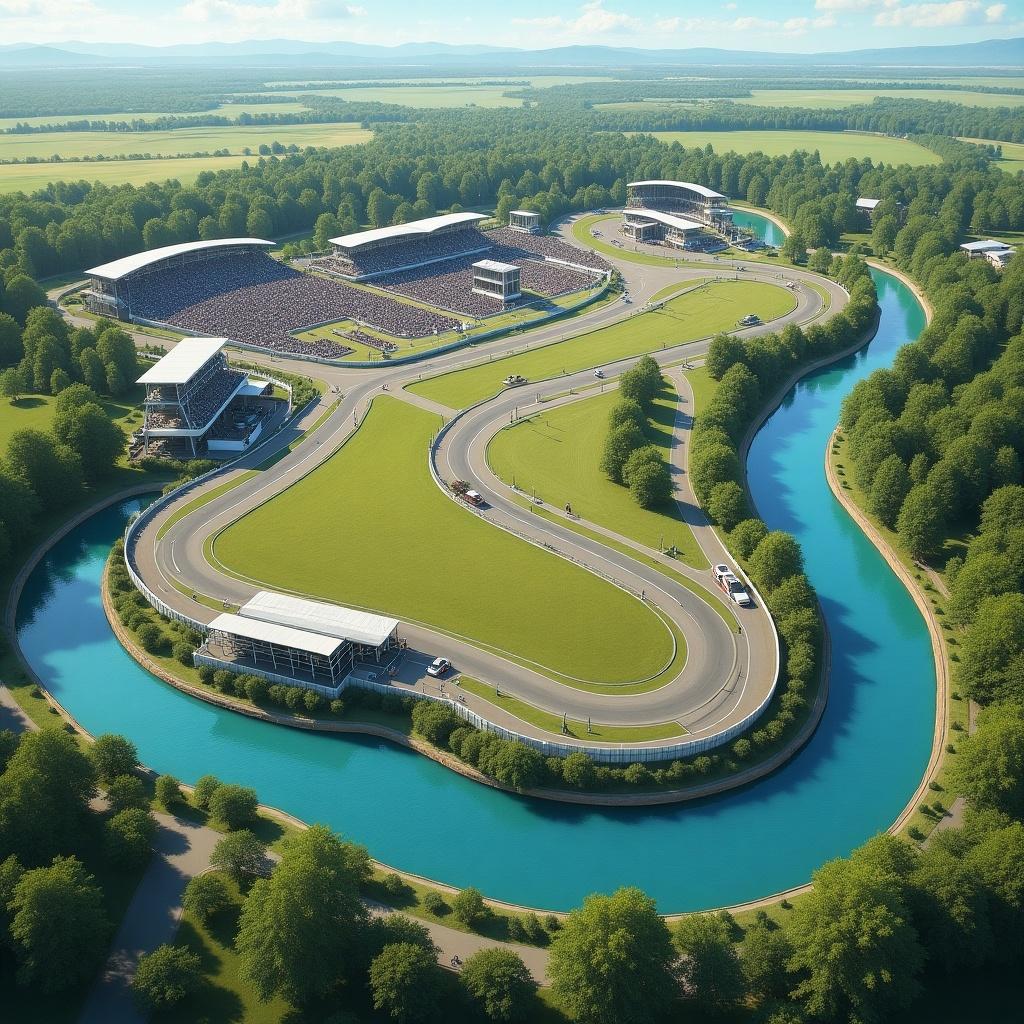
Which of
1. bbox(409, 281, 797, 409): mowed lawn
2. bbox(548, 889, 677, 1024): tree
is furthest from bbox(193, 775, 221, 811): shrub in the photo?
bbox(409, 281, 797, 409): mowed lawn

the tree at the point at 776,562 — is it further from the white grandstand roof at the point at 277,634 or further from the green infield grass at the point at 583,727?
the white grandstand roof at the point at 277,634

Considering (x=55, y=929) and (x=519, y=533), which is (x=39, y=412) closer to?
(x=519, y=533)

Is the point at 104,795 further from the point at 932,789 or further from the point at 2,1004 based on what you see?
the point at 932,789

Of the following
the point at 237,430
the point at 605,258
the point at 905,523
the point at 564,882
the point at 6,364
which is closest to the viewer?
the point at 564,882

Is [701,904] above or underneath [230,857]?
underneath

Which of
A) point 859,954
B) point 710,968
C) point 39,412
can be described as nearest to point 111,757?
point 710,968

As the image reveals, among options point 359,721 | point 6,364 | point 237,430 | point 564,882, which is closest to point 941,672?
point 564,882
